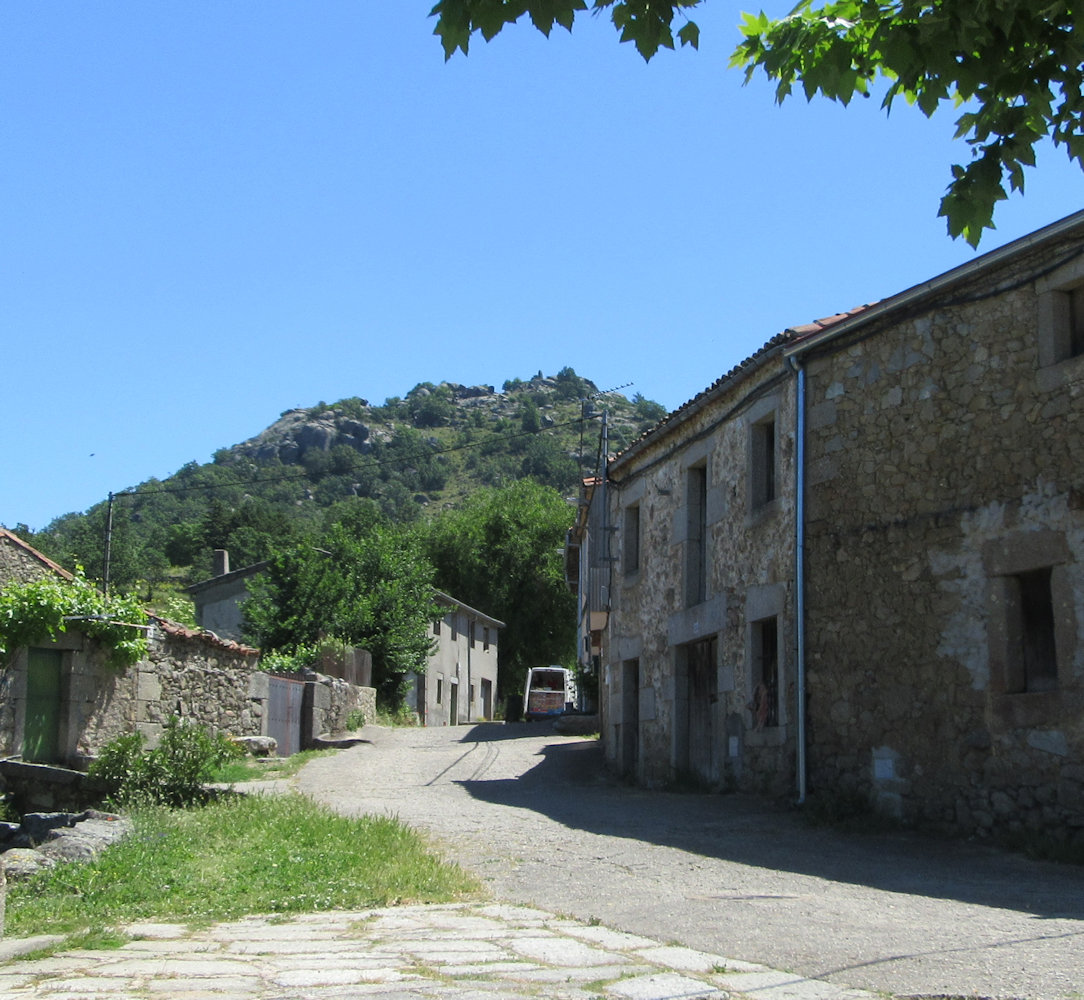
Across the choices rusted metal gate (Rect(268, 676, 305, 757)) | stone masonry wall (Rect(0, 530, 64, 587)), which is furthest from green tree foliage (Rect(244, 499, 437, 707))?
stone masonry wall (Rect(0, 530, 64, 587))

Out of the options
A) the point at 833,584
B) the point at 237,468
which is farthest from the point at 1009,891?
the point at 237,468

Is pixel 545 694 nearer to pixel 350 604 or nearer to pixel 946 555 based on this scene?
pixel 350 604

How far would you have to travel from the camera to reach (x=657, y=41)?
3.97 metres

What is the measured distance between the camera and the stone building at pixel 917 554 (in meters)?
9.73

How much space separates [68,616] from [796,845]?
9.53 meters

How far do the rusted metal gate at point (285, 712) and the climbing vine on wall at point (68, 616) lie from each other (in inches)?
163

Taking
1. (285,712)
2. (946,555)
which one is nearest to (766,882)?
(946,555)

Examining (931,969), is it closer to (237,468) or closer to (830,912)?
(830,912)

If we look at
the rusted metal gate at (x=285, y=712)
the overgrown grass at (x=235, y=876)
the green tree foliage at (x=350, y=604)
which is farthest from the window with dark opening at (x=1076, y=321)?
the green tree foliage at (x=350, y=604)

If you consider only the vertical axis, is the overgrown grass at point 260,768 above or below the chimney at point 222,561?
below

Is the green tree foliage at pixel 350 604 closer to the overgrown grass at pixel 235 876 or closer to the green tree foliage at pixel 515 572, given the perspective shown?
the green tree foliage at pixel 515 572

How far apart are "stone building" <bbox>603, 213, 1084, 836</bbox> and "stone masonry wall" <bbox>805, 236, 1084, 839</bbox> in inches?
0.8

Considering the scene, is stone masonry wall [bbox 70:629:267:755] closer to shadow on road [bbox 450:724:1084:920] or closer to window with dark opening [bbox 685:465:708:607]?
shadow on road [bbox 450:724:1084:920]

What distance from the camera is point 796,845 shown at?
972cm
